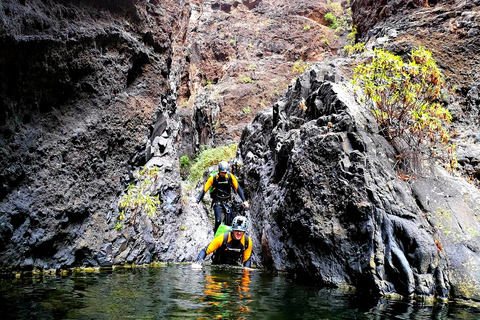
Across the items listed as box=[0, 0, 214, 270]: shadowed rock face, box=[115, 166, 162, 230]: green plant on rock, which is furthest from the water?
box=[115, 166, 162, 230]: green plant on rock

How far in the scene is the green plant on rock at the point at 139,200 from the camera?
9.13 meters

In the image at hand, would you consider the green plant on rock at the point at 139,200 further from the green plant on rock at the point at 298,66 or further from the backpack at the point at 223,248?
the green plant on rock at the point at 298,66

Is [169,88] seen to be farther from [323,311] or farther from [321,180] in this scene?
[323,311]

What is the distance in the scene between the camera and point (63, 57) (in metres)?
7.83

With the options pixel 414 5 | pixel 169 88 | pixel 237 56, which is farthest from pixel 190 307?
pixel 237 56

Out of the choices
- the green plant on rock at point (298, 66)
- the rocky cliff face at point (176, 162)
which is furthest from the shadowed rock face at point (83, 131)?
the green plant on rock at point (298, 66)

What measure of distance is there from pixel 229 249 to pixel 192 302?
171 inches

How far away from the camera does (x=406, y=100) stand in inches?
280

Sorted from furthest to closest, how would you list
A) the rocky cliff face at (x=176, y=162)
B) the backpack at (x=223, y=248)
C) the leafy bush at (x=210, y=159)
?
the leafy bush at (x=210, y=159)
the backpack at (x=223, y=248)
the rocky cliff face at (x=176, y=162)

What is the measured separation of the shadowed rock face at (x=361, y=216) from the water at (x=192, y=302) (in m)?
0.57

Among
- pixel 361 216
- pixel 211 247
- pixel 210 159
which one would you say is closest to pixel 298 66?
pixel 210 159

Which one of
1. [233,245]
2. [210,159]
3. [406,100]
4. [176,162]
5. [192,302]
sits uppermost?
[210,159]

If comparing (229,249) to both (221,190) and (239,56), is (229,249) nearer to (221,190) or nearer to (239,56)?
(221,190)

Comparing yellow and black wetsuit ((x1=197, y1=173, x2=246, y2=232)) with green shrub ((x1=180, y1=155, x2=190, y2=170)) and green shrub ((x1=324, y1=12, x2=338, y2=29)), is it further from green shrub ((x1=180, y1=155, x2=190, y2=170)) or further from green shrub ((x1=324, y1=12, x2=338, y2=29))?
green shrub ((x1=324, y1=12, x2=338, y2=29))
